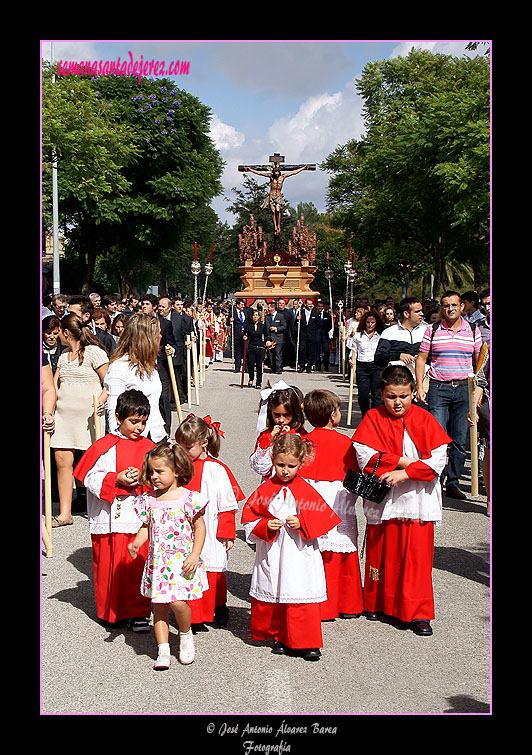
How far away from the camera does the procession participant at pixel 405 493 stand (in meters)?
5.61

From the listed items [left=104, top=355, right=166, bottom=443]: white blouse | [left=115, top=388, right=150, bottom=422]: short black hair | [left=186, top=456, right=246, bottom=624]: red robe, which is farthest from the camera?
[left=104, top=355, right=166, bottom=443]: white blouse

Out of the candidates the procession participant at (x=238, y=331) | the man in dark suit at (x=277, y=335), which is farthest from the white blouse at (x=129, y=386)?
the procession participant at (x=238, y=331)

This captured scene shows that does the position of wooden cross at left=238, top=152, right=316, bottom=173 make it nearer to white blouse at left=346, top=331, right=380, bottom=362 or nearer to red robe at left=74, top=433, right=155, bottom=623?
white blouse at left=346, top=331, right=380, bottom=362

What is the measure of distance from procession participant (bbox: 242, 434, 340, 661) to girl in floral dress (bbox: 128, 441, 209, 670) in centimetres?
37

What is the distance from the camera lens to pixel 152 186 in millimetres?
40594

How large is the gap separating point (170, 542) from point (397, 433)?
5.26 feet

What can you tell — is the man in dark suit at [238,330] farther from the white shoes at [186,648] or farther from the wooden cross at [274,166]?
the white shoes at [186,648]

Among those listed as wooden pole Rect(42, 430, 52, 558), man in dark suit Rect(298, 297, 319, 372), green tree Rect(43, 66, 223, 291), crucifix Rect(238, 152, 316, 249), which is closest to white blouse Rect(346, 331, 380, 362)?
wooden pole Rect(42, 430, 52, 558)

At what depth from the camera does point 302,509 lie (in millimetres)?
5250

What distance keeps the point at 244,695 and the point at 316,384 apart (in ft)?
57.2

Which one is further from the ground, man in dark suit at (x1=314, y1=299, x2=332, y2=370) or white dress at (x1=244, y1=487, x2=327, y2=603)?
man in dark suit at (x1=314, y1=299, x2=332, y2=370)

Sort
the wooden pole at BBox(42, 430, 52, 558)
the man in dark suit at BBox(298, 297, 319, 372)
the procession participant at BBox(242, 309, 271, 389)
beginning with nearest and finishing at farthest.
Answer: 1. the wooden pole at BBox(42, 430, 52, 558)
2. the procession participant at BBox(242, 309, 271, 389)
3. the man in dark suit at BBox(298, 297, 319, 372)

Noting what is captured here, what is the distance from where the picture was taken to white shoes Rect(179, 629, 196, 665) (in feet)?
16.6

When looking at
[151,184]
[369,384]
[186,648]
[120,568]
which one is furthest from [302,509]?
[151,184]
